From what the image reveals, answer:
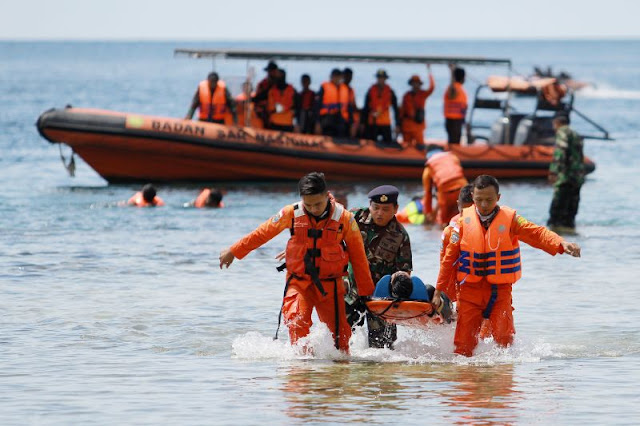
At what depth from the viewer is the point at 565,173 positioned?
47.8 ft

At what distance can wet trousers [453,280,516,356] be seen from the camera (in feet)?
24.3

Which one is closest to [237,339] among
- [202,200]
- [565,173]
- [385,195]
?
[385,195]

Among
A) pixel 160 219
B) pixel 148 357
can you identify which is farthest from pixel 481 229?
pixel 160 219

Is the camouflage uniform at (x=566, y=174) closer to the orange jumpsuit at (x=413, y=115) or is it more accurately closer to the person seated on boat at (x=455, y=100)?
the orange jumpsuit at (x=413, y=115)

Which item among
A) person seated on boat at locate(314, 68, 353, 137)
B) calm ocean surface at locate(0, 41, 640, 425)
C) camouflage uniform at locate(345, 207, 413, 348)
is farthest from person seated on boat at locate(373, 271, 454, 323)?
person seated on boat at locate(314, 68, 353, 137)

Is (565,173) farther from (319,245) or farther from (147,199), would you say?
(319,245)

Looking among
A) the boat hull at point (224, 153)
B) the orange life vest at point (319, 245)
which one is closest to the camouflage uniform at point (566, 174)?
the boat hull at point (224, 153)

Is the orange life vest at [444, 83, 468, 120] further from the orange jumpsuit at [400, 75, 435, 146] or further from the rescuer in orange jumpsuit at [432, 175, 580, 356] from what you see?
the rescuer in orange jumpsuit at [432, 175, 580, 356]

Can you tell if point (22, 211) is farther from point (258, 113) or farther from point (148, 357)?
point (148, 357)

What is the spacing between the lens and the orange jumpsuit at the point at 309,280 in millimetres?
7277

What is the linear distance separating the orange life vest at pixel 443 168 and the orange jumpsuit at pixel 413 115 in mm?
5282

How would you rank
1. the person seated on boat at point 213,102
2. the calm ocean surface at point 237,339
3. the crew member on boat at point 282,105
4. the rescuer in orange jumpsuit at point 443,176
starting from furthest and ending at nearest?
the person seated on boat at point 213,102 < the crew member on boat at point 282,105 < the rescuer in orange jumpsuit at point 443,176 < the calm ocean surface at point 237,339

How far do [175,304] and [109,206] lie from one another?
7493mm

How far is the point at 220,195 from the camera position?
1769 centimetres
